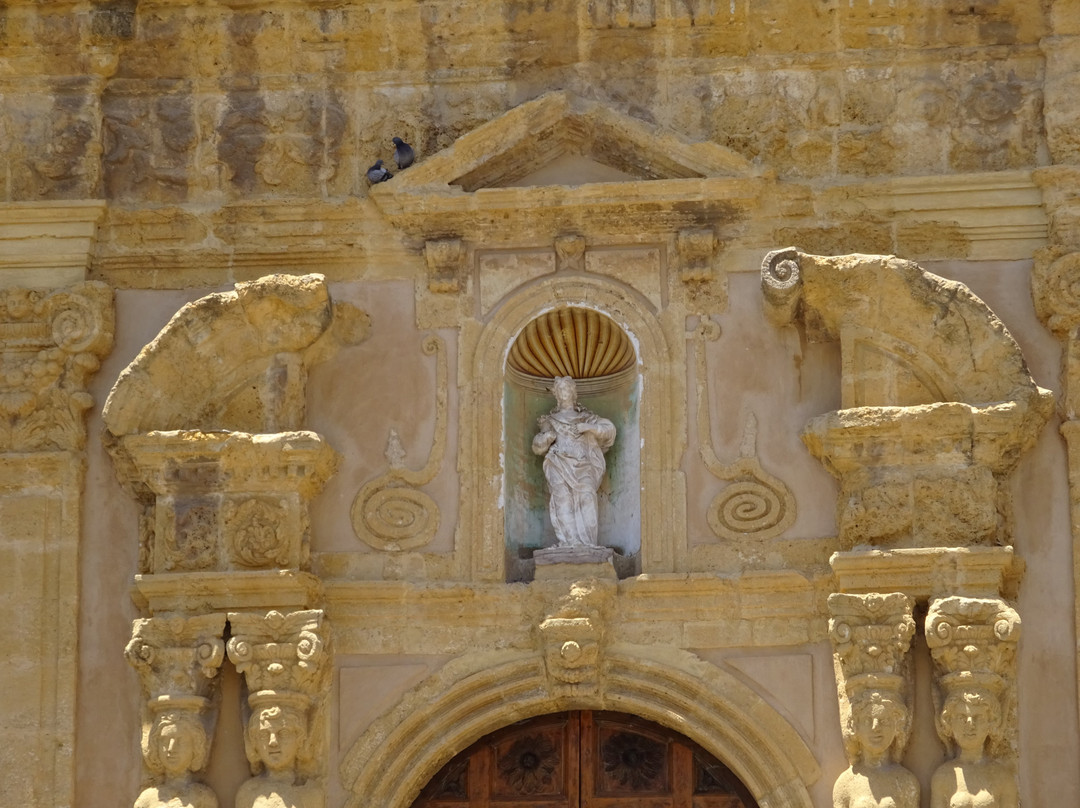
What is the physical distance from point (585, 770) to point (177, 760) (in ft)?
6.10

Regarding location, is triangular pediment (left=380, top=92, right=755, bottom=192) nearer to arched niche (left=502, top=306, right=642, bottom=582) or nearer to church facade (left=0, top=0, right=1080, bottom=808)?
church facade (left=0, top=0, right=1080, bottom=808)

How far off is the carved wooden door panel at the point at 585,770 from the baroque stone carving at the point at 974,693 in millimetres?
1031

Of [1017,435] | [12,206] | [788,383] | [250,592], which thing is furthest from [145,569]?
[1017,435]

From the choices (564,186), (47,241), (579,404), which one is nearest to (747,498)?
(579,404)

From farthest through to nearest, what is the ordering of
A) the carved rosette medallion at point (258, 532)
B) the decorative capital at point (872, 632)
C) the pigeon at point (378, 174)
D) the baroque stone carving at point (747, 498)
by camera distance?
the pigeon at point (378, 174), the baroque stone carving at point (747, 498), the carved rosette medallion at point (258, 532), the decorative capital at point (872, 632)

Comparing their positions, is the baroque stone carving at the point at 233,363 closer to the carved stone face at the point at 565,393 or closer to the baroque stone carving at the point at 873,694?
the carved stone face at the point at 565,393

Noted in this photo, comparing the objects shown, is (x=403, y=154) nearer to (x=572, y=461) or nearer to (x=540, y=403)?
(x=540, y=403)

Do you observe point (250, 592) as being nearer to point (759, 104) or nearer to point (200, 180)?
point (200, 180)

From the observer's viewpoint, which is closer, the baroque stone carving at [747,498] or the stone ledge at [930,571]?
the stone ledge at [930,571]

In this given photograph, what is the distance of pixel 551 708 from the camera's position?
439 inches

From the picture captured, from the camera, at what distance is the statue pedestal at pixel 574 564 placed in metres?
11.1

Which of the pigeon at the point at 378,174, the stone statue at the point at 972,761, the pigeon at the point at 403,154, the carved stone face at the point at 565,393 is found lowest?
the stone statue at the point at 972,761

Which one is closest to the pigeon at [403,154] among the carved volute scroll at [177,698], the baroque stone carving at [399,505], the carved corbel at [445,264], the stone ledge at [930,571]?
the carved corbel at [445,264]

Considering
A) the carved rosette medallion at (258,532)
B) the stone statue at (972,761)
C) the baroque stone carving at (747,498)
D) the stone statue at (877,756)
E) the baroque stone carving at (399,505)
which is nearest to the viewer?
the stone statue at (972,761)
